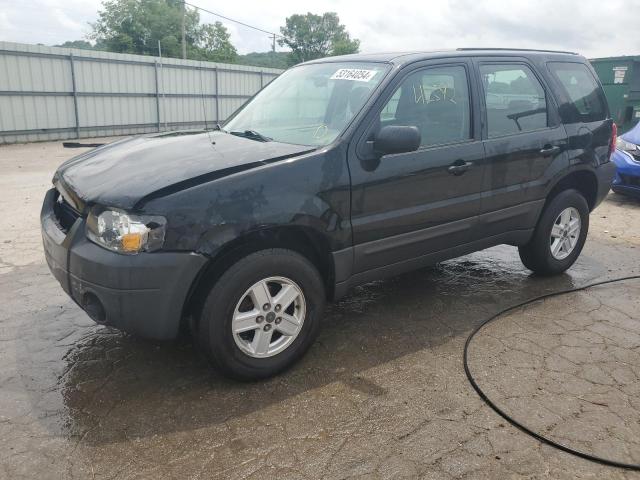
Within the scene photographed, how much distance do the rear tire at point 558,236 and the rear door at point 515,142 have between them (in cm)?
19

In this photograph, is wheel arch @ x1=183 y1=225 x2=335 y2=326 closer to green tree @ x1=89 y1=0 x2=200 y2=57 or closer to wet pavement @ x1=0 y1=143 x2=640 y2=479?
wet pavement @ x1=0 y1=143 x2=640 y2=479

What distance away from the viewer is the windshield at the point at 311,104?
334 centimetres

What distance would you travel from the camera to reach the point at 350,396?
291 cm

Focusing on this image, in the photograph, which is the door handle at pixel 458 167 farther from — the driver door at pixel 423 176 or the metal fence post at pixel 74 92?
the metal fence post at pixel 74 92

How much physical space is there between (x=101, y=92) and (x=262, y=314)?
1551cm

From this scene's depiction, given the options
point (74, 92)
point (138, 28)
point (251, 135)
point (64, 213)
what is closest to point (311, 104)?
point (251, 135)

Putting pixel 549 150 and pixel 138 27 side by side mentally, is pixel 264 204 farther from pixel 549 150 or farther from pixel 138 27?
pixel 138 27

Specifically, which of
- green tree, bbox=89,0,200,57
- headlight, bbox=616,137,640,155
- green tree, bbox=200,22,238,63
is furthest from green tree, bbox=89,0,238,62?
headlight, bbox=616,137,640,155

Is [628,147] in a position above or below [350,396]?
above

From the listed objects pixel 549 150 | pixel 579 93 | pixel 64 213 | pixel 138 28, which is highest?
pixel 138 28

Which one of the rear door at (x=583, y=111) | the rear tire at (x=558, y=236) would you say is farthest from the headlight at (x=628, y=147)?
the rear tire at (x=558, y=236)

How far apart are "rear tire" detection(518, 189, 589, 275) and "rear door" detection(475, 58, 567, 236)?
19 centimetres

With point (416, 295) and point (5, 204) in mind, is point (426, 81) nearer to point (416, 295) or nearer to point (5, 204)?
point (416, 295)

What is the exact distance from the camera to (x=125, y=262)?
255 centimetres
